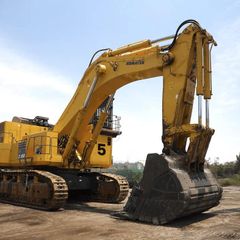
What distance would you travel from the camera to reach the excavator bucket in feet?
28.5

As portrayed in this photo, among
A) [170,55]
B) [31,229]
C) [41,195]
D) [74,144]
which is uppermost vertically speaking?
[170,55]

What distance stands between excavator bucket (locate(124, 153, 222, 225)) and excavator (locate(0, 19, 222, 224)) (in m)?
0.02

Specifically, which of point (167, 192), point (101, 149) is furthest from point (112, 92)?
point (167, 192)

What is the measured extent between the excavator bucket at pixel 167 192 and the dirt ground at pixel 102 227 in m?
0.30

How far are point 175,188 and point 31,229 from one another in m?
3.33

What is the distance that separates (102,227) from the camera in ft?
28.0

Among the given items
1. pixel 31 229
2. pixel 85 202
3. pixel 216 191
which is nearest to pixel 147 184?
pixel 216 191

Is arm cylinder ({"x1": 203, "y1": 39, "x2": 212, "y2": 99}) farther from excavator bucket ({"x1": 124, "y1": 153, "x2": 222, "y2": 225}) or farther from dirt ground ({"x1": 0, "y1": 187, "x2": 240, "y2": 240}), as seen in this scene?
dirt ground ({"x1": 0, "y1": 187, "x2": 240, "y2": 240})

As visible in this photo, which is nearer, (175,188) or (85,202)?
(175,188)

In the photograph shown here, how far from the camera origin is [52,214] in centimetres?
1100

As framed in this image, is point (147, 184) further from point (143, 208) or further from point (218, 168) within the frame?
point (218, 168)

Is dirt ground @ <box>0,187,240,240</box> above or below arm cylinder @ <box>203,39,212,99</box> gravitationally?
below

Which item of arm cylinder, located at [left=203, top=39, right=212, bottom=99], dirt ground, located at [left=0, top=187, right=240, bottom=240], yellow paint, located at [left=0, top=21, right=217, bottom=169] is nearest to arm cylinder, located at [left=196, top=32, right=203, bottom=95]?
yellow paint, located at [left=0, top=21, right=217, bottom=169]

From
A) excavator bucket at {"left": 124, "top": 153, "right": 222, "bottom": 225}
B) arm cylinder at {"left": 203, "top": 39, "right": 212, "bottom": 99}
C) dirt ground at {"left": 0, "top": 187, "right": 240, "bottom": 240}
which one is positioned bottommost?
dirt ground at {"left": 0, "top": 187, "right": 240, "bottom": 240}
